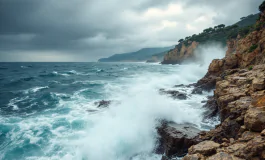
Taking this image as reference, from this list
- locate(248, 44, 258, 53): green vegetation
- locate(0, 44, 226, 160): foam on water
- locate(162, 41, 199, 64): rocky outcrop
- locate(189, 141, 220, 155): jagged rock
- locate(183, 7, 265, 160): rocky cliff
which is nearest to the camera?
locate(183, 7, 265, 160): rocky cliff

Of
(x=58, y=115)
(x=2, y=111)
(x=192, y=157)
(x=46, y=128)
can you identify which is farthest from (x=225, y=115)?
(x=2, y=111)

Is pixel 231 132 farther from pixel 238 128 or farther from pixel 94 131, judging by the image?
pixel 94 131

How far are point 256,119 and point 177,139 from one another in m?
3.74

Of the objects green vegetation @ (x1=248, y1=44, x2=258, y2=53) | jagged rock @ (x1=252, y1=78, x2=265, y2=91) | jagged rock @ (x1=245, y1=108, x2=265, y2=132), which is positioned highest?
green vegetation @ (x1=248, y1=44, x2=258, y2=53)

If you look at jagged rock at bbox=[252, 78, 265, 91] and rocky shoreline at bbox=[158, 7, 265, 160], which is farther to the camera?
jagged rock at bbox=[252, 78, 265, 91]

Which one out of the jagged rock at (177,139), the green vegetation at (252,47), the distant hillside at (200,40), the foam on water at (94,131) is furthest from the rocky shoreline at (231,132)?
the distant hillside at (200,40)

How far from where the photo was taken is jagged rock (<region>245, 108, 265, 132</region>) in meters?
5.46

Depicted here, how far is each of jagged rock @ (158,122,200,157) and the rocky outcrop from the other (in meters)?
78.0

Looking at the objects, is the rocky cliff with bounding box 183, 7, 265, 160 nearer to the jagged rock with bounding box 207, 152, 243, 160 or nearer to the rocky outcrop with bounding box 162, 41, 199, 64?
the jagged rock with bounding box 207, 152, 243, 160

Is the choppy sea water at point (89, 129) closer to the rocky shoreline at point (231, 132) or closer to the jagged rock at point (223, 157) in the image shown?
the rocky shoreline at point (231, 132)

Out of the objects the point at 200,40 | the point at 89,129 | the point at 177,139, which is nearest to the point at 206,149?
the point at 177,139

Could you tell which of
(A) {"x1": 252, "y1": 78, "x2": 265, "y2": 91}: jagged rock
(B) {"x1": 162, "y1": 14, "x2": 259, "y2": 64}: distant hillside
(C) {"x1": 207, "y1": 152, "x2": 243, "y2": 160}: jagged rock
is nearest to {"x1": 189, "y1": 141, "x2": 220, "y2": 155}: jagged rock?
(C) {"x1": 207, "y1": 152, "x2": 243, "y2": 160}: jagged rock

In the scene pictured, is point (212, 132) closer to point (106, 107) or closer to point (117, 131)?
point (117, 131)

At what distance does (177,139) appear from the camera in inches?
322
